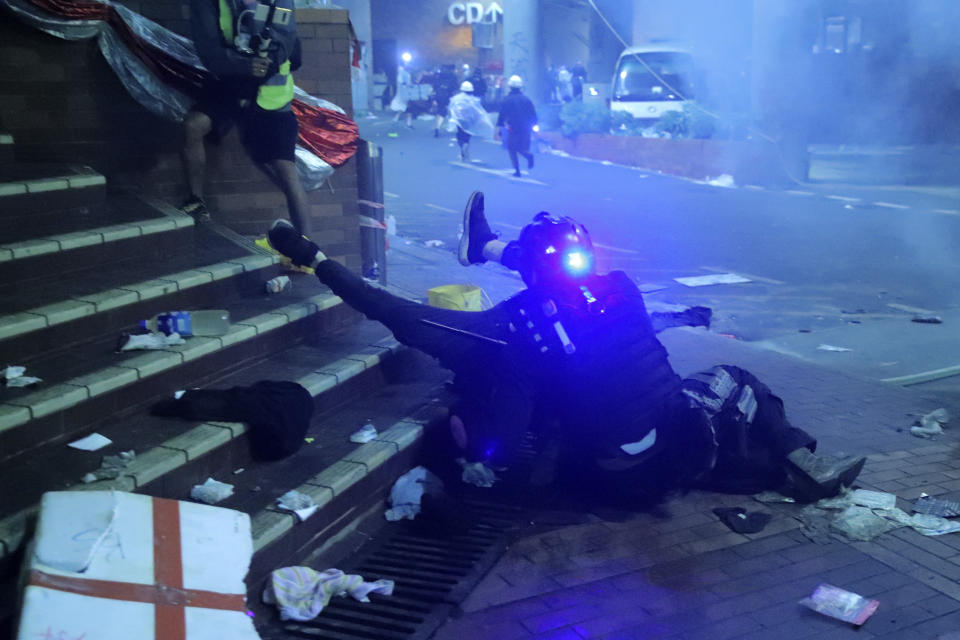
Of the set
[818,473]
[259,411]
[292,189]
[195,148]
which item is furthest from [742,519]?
[195,148]

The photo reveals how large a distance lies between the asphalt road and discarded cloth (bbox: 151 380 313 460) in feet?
14.4

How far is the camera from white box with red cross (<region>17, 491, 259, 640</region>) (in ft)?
8.55

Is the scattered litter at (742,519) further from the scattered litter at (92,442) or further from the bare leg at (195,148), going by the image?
the bare leg at (195,148)

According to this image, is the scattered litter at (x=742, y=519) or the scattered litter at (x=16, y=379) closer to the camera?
the scattered litter at (x=16, y=379)

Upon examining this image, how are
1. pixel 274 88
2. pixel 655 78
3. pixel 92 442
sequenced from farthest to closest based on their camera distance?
pixel 655 78, pixel 274 88, pixel 92 442

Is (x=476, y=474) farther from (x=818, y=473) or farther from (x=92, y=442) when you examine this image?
(x=92, y=442)

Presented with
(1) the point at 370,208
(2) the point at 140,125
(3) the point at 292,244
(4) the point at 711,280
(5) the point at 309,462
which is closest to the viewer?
(5) the point at 309,462

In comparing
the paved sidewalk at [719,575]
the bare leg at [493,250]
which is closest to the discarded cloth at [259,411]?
the paved sidewalk at [719,575]

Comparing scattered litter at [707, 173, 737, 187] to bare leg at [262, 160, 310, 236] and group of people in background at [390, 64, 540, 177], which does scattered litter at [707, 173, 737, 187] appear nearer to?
group of people in background at [390, 64, 540, 177]

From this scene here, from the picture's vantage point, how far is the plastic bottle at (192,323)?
447 cm

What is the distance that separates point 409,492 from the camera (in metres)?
4.33

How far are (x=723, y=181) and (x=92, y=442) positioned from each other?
49.4 ft

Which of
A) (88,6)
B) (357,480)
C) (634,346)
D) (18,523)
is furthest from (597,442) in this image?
(88,6)

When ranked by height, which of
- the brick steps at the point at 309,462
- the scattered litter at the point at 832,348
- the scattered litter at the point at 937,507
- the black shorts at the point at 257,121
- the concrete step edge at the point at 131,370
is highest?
the black shorts at the point at 257,121
